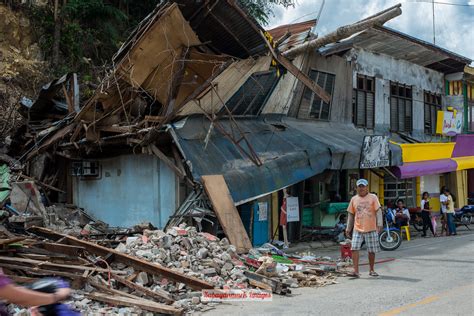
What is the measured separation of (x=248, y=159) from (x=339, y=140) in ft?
15.1

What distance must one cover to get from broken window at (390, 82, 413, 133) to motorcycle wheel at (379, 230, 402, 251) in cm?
922

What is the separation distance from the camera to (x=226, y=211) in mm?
11641

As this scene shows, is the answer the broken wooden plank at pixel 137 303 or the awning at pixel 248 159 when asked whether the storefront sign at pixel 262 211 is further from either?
the broken wooden plank at pixel 137 303

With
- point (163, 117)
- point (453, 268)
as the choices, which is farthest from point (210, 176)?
point (453, 268)

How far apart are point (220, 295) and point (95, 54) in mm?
18701

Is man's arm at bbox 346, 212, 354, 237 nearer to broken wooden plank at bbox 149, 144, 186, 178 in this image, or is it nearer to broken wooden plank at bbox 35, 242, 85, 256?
broken wooden plank at bbox 149, 144, 186, 178

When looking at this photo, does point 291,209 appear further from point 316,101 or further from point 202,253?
point 202,253

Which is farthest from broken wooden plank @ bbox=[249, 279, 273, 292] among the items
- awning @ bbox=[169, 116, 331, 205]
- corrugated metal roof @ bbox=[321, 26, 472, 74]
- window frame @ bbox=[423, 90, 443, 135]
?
window frame @ bbox=[423, 90, 443, 135]

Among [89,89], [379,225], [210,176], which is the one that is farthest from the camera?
[89,89]

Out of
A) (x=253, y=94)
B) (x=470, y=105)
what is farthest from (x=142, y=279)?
(x=470, y=105)

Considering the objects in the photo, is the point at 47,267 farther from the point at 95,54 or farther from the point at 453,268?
the point at 95,54

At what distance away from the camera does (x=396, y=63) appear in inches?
890

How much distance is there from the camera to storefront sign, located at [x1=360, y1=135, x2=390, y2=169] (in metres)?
16.6

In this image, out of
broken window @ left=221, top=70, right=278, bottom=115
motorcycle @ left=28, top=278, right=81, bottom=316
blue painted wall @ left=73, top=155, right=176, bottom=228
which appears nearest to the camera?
motorcycle @ left=28, top=278, right=81, bottom=316
